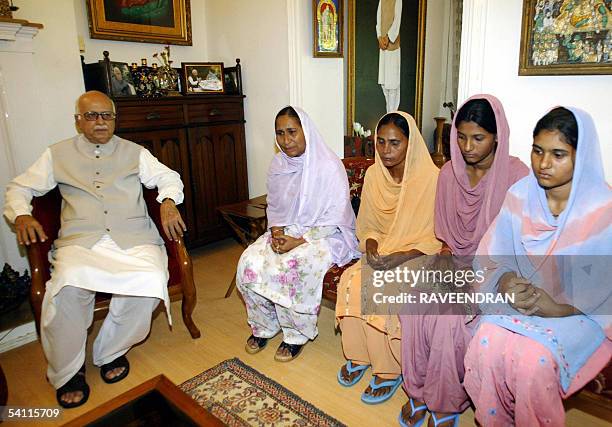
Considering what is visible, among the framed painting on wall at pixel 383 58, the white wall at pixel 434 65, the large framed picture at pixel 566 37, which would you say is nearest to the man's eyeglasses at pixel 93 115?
the large framed picture at pixel 566 37

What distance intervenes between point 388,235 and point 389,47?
10.4 feet

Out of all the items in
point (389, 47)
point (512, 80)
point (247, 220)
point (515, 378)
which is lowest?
point (515, 378)

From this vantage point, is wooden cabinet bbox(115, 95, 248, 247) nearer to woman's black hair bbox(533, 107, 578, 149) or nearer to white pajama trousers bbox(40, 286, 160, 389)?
white pajama trousers bbox(40, 286, 160, 389)

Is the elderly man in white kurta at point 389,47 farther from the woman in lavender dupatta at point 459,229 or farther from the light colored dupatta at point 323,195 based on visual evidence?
the woman in lavender dupatta at point 459,229

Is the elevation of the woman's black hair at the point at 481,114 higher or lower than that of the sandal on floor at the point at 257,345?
higher

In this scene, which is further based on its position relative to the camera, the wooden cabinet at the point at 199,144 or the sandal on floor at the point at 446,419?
the wooden cabinet at the point at 199,144

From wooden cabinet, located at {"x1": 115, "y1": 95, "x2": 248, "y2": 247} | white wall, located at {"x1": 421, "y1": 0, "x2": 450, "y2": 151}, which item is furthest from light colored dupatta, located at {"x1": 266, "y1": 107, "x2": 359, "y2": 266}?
white wall, located at {"x1": 421, "y1": 0, "x2": 450, "y2": 151}

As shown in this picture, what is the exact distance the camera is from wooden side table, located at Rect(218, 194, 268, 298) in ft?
9.53

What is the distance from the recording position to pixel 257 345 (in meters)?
2.53

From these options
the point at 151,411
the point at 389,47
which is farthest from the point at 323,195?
the point at 389,47

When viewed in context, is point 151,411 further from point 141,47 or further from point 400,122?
point 141,47

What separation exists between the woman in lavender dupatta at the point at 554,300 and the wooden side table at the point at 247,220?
1613mm

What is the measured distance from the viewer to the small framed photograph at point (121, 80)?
10.6 feet

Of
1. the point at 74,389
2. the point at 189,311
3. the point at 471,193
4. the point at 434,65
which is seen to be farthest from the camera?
the point at 434,65
